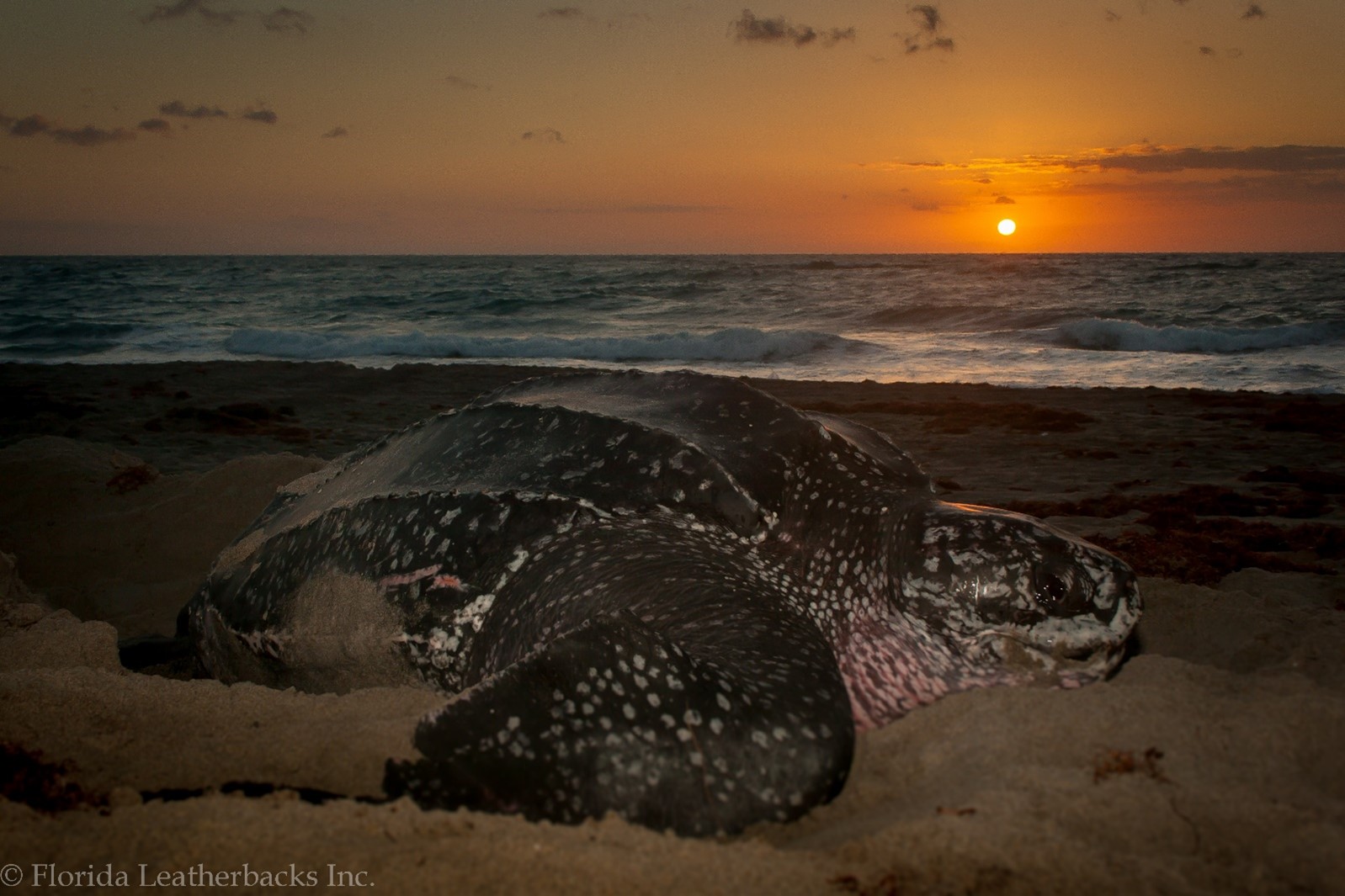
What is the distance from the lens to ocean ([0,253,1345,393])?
1297cm

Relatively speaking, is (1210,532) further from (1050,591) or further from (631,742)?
(631,742)

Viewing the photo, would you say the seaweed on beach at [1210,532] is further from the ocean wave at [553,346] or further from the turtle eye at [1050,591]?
the ocean wave at [553,346]

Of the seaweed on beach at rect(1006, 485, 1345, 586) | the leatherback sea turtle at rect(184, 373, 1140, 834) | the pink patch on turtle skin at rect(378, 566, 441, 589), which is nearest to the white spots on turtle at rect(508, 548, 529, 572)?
the leatherback sea turtle at rect(184, 373, 1140, 834)

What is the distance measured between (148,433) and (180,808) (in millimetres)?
6871

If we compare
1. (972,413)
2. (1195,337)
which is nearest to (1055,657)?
(972,413)

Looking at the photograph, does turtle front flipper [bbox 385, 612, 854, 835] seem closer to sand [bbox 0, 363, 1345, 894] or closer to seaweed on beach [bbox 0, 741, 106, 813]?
sand [bbox 0, 363, 1345, 894]

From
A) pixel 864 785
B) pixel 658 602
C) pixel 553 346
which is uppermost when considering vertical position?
pixel 553 346

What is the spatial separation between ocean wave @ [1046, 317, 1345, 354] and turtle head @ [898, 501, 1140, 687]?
14324 millimetres

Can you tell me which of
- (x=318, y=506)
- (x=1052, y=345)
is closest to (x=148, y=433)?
(x=318, y=506)

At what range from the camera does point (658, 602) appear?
6.82 feet

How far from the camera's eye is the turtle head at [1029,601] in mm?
2057

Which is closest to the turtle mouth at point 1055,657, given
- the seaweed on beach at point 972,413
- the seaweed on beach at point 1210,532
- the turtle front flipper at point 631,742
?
the turtle front flipper at point 631,742

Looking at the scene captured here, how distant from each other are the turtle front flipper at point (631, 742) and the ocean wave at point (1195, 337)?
15.1 m

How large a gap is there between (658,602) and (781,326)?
17337 mm
